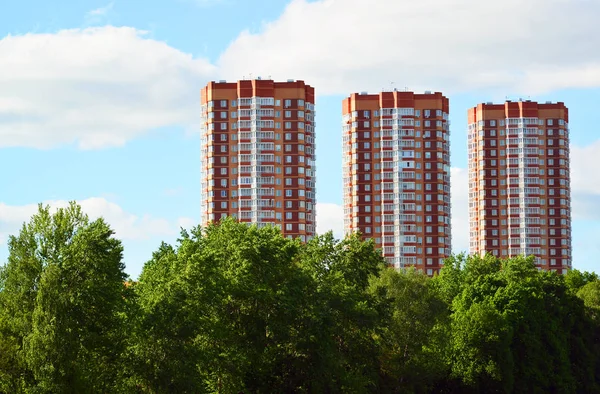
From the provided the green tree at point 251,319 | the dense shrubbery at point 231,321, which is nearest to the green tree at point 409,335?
the dense shrubbery at point 231,321

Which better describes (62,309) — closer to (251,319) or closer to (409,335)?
(251,319)

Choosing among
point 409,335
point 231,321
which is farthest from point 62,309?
point 409,335

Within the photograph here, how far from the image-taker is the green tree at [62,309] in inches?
3221

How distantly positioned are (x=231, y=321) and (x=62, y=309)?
18.7m

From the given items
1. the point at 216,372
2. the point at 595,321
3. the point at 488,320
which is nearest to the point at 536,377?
the point at 488,320

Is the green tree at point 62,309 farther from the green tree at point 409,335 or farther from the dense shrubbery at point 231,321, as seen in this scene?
the green tree at point 409,335

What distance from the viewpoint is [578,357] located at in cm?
15338

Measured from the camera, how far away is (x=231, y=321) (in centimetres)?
9669

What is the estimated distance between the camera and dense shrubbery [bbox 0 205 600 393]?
3307 inches

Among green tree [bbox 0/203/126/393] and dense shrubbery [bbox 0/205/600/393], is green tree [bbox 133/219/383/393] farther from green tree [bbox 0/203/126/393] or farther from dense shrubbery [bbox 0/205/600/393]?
green tree [bbox 0/203/126/393]

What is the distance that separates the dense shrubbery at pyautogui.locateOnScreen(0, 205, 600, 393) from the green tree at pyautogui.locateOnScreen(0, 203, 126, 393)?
11 cm

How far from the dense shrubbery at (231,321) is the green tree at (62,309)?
0.11m

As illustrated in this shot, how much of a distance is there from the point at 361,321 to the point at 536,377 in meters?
42.8

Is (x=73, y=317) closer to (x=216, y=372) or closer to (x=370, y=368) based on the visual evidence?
(x=216, y=372)
